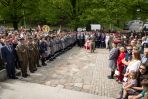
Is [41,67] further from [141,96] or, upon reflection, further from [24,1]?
[24,1]

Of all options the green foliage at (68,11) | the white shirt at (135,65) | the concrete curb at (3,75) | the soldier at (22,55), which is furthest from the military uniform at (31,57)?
the green foliage at (68,11)

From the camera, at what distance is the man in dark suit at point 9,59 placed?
48.8 ft

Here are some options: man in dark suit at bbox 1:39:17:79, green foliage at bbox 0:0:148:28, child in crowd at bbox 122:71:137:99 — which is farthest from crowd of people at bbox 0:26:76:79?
green foliage at bbox 0:0:148:28

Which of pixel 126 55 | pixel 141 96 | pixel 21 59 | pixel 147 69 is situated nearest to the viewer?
pixel 141 96

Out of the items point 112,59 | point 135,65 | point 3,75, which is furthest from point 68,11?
point 135,65

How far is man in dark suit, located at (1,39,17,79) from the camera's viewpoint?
48.8 ft

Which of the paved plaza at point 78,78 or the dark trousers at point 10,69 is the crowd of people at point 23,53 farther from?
the paved plaza at point 78,78

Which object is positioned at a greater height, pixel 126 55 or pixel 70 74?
pixel 126 55

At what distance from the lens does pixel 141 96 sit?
9.34 m

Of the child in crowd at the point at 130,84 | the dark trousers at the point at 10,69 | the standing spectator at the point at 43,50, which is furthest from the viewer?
the standing spectator at the point at 43,50

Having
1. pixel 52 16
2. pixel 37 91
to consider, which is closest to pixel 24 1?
pixel 52 16

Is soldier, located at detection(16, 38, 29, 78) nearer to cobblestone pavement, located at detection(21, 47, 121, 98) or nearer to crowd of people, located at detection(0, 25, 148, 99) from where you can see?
crowd of people, located at detection(0, 25, 148, 99)

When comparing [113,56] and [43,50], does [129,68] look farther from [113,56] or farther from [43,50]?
[43,50]

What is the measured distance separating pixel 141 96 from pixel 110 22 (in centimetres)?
3632
